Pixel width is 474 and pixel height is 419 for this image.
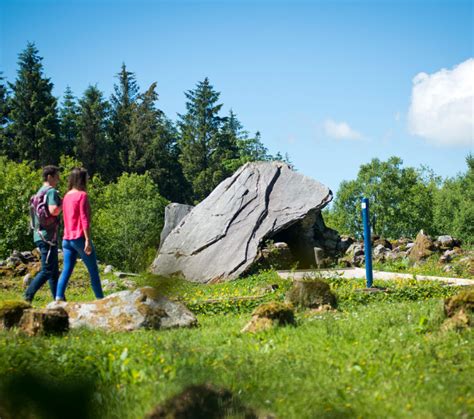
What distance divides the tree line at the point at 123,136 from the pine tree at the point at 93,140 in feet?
0.27

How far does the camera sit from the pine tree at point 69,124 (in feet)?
162

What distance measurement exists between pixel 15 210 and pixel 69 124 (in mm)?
28940

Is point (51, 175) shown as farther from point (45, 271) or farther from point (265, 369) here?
point (265, 369)

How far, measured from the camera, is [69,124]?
52.4m

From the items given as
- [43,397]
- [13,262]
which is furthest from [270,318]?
[13,262]

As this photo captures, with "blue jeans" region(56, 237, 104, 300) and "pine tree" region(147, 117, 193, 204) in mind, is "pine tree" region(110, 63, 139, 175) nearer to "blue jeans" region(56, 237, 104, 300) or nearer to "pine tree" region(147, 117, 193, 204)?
"pine tree" region(147, 117, 193, 204)

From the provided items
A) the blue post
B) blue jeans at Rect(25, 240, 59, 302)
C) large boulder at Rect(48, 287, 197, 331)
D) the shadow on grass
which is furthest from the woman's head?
the blue post

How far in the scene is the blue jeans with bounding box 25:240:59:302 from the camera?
9.01 meters

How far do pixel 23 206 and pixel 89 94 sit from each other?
29.2 m

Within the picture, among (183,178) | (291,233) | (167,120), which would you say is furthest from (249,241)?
(167,120)

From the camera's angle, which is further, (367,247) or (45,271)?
(367,247)

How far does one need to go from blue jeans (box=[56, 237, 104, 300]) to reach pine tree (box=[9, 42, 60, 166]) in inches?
1467

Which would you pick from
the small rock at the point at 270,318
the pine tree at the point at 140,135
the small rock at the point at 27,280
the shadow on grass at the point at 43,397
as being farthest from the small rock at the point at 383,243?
the pine tree at the point at 140,135

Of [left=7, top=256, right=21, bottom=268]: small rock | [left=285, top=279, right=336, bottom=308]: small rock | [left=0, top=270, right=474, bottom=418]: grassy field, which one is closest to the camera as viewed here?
[left=0, top=270, right=474, bottom=418]: grassy field
